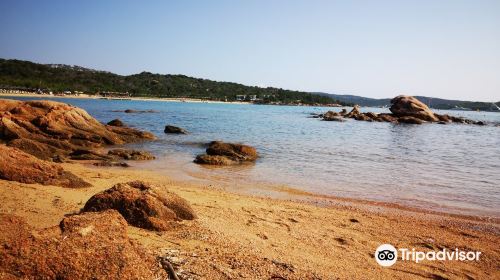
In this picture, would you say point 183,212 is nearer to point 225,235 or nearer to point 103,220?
point 225,235

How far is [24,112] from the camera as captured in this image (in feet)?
67.7

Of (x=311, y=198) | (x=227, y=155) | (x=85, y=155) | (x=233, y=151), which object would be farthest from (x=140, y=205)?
(x=233, y=151)

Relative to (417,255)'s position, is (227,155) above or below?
below

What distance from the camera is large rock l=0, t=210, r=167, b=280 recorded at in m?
3.70

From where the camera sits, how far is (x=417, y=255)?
7266 mm

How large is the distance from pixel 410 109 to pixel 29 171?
75.2 m

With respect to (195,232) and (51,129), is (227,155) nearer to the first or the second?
(51,129)

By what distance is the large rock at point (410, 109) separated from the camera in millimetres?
72938

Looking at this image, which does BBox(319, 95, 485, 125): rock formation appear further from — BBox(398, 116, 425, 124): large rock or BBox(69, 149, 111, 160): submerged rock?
BBox(69, 149, 111, 160): submerged rock

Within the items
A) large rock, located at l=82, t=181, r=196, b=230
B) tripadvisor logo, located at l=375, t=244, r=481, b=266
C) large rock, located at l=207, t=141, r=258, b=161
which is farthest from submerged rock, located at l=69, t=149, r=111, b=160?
tripadvisor logo, located at l=375, t=244, r=481, b=266

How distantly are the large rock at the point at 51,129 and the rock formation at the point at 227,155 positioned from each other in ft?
21.8

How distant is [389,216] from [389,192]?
3366 mm

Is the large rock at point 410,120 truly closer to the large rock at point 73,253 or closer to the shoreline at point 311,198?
the shoreline at point 311,198

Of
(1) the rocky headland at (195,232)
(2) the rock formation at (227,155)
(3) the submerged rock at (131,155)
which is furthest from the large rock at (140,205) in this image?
(3) the submerged rock at (131,155)
